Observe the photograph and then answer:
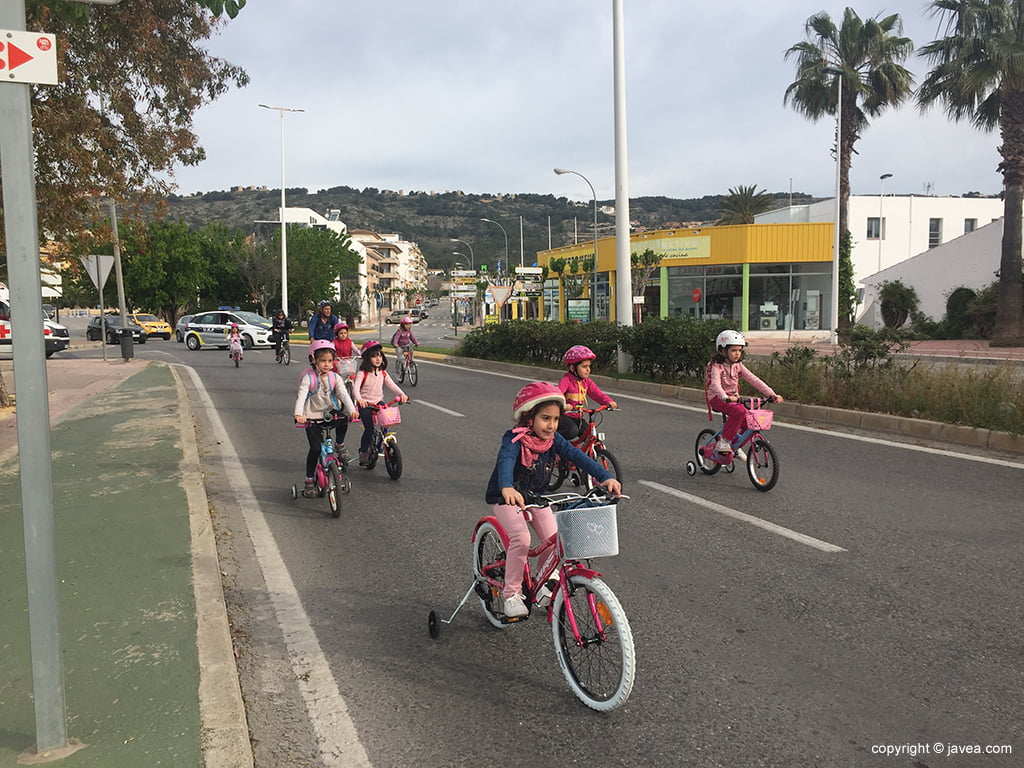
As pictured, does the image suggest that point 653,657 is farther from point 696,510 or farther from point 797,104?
point 797,104

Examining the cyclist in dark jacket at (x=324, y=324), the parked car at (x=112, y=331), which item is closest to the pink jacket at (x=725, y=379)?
the cyclist in dark jacket at (x=324, y=324)

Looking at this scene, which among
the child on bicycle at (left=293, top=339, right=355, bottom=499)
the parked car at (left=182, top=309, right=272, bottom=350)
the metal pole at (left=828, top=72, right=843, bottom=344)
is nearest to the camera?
the child on bicycle at (left=293, top=339, right=355, bottom=499)

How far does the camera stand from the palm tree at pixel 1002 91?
92.9 feet

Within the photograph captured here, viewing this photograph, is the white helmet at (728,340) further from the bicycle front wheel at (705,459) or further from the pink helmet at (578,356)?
the pink helmet at (578,356)

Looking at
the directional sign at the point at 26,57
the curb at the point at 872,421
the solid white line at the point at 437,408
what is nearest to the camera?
the directional sign at the point at 26,57

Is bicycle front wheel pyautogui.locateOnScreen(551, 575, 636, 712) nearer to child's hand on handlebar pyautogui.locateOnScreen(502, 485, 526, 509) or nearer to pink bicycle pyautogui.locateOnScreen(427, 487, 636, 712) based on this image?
pink bicycle pyautogui.locateOnScreen(427, 487, 636, 712)

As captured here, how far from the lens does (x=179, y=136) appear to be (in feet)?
40.1

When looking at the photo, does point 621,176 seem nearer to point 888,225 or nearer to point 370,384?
point 370,384

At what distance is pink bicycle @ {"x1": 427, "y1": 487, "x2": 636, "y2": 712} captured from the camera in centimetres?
342

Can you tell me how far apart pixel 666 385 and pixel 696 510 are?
8809 millimetres

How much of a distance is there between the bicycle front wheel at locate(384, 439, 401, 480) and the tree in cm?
569

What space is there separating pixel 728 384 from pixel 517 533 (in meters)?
4.78

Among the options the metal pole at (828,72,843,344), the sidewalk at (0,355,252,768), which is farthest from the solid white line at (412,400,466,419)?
the metal pole at (828,72,843,344)

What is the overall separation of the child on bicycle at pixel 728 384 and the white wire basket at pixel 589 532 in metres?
4.58
